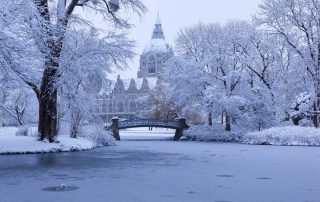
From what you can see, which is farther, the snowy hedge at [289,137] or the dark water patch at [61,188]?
the snowy hedge at [289,137]

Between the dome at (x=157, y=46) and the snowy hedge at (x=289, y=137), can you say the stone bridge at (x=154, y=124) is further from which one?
the dome at (x=157, y=46)

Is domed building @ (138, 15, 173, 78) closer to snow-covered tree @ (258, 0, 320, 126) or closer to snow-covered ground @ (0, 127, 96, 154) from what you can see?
snow-covered tree @ (258, 0, 320, 126)

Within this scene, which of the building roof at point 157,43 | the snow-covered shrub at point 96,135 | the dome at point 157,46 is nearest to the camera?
the snow-covered shrub at point 96,135

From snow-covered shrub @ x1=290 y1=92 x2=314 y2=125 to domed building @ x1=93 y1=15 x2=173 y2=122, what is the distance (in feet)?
302

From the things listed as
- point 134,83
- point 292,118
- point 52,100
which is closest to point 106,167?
point 52,100

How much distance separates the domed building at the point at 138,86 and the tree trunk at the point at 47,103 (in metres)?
106

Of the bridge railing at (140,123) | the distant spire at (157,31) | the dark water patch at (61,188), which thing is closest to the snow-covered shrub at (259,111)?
the bridge railing at (140,123)

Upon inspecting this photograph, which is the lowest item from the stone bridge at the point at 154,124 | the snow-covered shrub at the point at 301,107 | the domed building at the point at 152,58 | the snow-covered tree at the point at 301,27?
the stone bridge at the point at 154,124

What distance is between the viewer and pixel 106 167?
52.9 ft

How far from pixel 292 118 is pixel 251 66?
6271mm

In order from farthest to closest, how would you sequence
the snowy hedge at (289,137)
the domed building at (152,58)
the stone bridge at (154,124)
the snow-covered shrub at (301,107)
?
the domed building at (152,58)
the stone bridge at (154,124)
the snow-covered shrub at (301,107)
the snowy hedge at (289,137)

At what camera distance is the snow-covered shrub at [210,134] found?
1711 inches

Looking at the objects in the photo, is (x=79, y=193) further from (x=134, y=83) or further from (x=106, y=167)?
(x=134, y=83)

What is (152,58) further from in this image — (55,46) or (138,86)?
(55,46)
